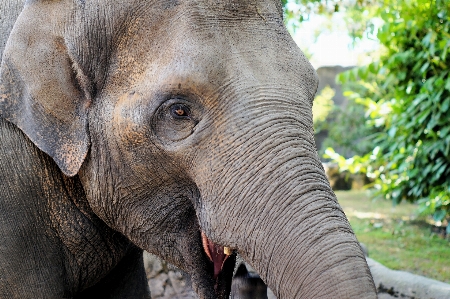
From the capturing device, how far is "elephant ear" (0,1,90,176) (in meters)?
2.62

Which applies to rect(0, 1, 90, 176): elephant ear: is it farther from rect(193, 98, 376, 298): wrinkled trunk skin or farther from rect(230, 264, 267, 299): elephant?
rect(230, 264, 267, 299): elephant

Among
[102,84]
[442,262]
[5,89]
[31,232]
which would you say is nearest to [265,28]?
[102,84]

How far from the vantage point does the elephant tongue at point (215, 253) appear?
105 inches

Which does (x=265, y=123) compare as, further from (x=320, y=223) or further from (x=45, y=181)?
(x=45, y=181)

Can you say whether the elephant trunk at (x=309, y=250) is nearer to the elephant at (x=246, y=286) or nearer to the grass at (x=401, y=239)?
the elephant at (x=246, y=286)

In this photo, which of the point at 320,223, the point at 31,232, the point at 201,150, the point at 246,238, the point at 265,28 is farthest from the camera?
the point at 31,232

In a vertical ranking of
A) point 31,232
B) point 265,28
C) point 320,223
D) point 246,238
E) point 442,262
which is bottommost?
point 442,262

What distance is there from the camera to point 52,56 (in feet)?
8.61

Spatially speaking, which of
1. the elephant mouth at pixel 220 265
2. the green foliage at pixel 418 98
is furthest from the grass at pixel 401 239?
the elephant mouth at pixel 220 265

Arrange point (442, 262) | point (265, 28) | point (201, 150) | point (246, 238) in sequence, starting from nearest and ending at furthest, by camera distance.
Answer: point (246, 238)
point (201, 150)
point (265, 28)
point (442, 262)

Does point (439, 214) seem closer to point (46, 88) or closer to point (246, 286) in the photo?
point (246, 286)

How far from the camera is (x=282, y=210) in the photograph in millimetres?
2148

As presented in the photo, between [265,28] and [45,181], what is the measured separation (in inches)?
47.1

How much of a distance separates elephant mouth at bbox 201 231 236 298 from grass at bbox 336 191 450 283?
12.7 ft
